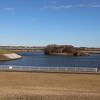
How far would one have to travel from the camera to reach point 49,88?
95.1 feet

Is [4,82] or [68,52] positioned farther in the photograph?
[68,52]

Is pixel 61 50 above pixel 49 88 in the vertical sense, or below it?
below

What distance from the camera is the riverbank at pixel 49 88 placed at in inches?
A: 925

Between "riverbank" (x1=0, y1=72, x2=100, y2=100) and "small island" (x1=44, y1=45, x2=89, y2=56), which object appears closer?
"riverbank" (x1=0, y1=72, x2=100, y2=100)

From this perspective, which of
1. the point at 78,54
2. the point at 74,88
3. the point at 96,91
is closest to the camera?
the point at 96,91

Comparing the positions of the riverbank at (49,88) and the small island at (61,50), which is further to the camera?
the small island at (61,50)

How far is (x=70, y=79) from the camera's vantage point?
3522 centimetres

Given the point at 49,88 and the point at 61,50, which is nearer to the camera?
the point at 49,88

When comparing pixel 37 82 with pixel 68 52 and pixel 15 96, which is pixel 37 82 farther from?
pixel 68 52

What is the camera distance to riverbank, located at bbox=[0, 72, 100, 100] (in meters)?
23.5

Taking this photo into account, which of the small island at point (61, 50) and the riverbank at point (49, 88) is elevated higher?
the riverbank at point (49, 88)

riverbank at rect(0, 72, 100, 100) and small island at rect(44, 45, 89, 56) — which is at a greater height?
riverbank at rect(0, 72, 100, 100)

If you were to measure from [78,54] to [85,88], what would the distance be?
12891cm

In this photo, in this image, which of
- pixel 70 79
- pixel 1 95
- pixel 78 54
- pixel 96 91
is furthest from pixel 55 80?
pixel 78 54
